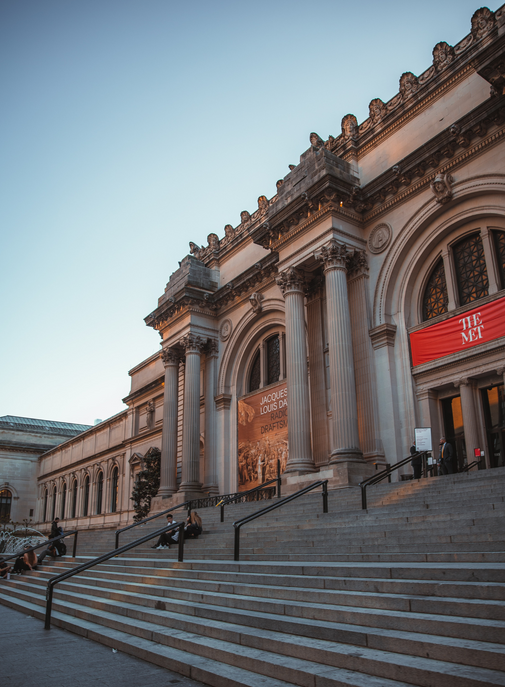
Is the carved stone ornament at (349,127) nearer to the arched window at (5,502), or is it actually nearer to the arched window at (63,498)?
the arched window at (63,498)

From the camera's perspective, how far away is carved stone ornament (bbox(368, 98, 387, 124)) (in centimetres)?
2075

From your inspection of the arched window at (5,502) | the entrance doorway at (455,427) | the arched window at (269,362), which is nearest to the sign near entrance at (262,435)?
the arched window at (269,362)

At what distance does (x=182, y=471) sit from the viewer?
26.3m

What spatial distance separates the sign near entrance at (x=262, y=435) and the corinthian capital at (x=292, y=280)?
409 centimetres

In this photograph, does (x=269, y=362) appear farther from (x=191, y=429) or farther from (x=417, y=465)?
(x=417, y=465)

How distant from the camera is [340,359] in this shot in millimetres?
18359

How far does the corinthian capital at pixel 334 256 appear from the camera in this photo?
19297 mm

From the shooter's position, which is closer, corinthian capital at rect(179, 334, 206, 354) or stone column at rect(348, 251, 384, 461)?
stone column at rect(348, 251, 384, 461)

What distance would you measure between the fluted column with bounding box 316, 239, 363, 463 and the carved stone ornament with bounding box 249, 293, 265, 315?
6.41m

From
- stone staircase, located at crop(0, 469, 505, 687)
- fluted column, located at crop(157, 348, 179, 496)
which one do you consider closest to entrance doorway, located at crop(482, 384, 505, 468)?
stone staircase, located at crop(0, 469, 505, 687)

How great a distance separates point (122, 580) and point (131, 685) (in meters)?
6.36

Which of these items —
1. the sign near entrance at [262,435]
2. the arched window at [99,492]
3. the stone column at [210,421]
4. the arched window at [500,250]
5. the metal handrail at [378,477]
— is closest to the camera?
the metal handrail at [378,477]

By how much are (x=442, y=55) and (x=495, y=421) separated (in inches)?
477

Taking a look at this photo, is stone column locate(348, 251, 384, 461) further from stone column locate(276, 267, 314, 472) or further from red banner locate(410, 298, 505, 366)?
stone column locate(276, 267, 314, 472)
